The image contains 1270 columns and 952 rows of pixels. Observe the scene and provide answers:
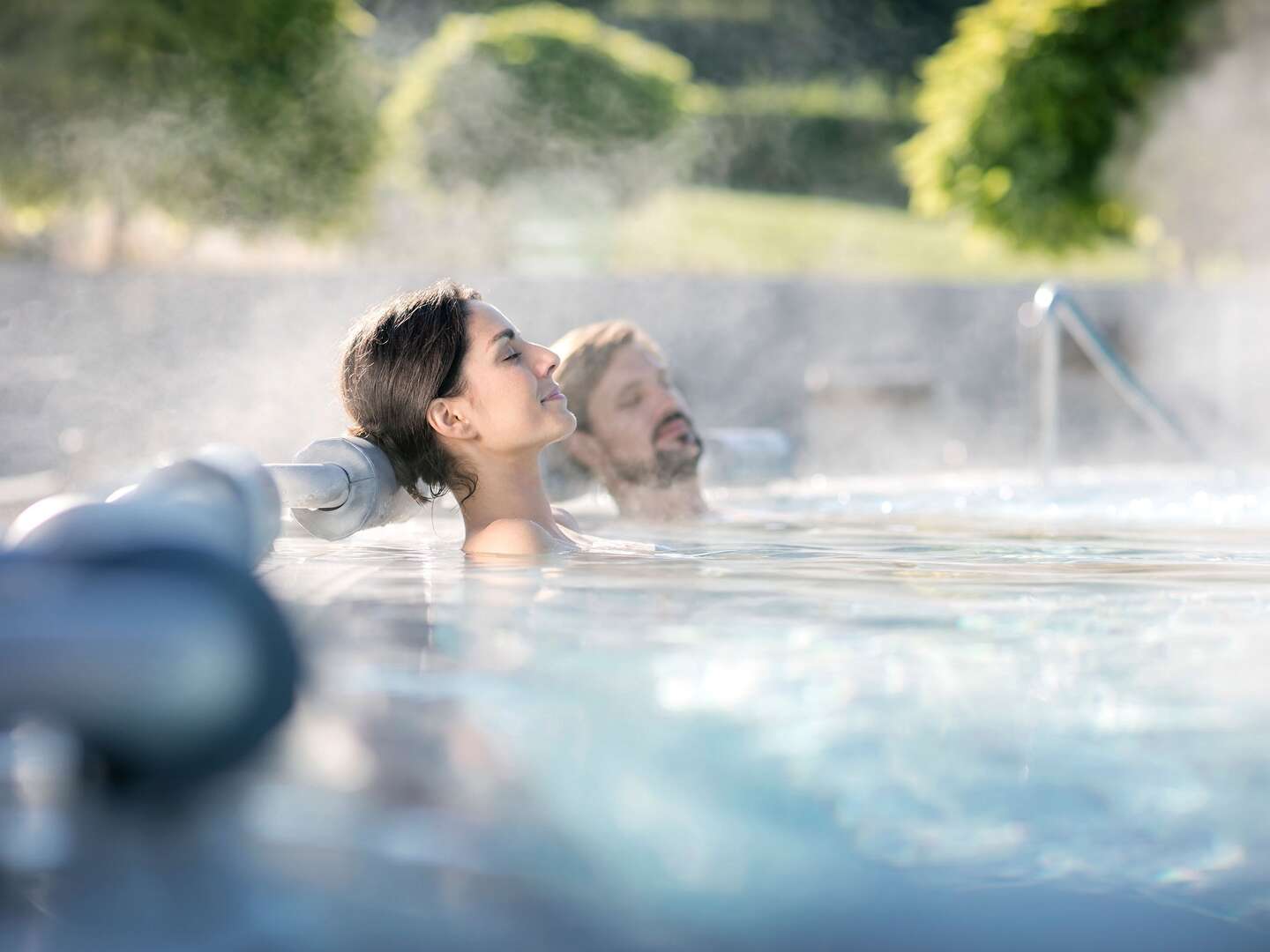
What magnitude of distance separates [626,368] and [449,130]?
1322 centimetres

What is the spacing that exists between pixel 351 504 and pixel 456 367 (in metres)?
0.33

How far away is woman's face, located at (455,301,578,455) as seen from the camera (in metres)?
2.81

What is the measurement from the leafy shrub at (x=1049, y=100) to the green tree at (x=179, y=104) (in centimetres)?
549

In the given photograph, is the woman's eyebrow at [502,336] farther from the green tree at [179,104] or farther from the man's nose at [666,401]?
the green tree at [179,104]

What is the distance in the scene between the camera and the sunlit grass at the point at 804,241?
26.8 metres

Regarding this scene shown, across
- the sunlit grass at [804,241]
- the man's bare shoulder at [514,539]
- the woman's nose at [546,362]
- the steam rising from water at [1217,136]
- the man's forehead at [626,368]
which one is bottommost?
the man's bare shoulder at [514,539]

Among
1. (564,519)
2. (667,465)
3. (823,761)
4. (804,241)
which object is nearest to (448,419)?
(564,519)

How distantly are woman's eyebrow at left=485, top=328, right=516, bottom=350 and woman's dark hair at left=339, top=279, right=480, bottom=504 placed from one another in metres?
0.04

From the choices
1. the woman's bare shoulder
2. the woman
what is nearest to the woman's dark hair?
the woman

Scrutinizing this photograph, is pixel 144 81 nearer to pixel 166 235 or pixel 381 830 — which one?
pixel 166 235

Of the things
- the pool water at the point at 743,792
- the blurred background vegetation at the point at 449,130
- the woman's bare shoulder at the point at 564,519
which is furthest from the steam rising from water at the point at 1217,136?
the pool water at the point at 743,792

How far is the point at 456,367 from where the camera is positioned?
2840 millimetres

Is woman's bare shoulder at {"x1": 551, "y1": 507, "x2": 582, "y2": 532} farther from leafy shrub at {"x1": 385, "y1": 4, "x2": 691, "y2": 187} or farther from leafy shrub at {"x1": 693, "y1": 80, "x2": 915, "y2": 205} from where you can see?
leafy shrub at {"x1": 693, "y1": 80, "x2": 915, "y2": 205}

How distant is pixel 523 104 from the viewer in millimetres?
16469
